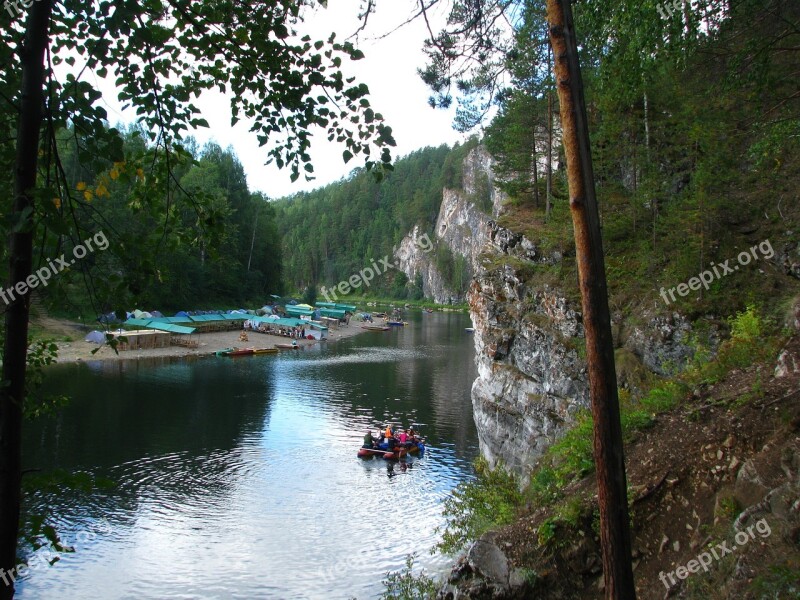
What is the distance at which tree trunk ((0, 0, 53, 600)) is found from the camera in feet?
7.91

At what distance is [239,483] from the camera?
2022cm

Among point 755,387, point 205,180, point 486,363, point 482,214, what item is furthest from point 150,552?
point 482,214

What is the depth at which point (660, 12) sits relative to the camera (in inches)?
265

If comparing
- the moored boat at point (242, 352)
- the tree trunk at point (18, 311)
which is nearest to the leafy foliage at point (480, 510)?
the tree trunk at point (18, 311)

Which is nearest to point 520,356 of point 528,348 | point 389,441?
point 528,348

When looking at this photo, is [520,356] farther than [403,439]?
No

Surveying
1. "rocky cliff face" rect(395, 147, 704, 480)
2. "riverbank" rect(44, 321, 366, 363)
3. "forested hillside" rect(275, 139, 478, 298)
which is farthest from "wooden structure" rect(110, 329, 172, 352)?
A: "forested hillside" rect(275, 139, 478, 298)

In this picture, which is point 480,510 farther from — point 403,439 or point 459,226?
point 459,226

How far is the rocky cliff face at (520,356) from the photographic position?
54.0 ft

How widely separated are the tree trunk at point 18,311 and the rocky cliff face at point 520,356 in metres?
15.0

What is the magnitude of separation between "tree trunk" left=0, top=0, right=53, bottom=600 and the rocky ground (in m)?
5.63

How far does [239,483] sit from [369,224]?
140 metres

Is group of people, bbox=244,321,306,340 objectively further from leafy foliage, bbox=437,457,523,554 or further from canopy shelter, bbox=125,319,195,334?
leafy foliage, bbox=437,457,523,554

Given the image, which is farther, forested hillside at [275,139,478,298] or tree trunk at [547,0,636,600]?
forested hillside at [275,139,478,298]
